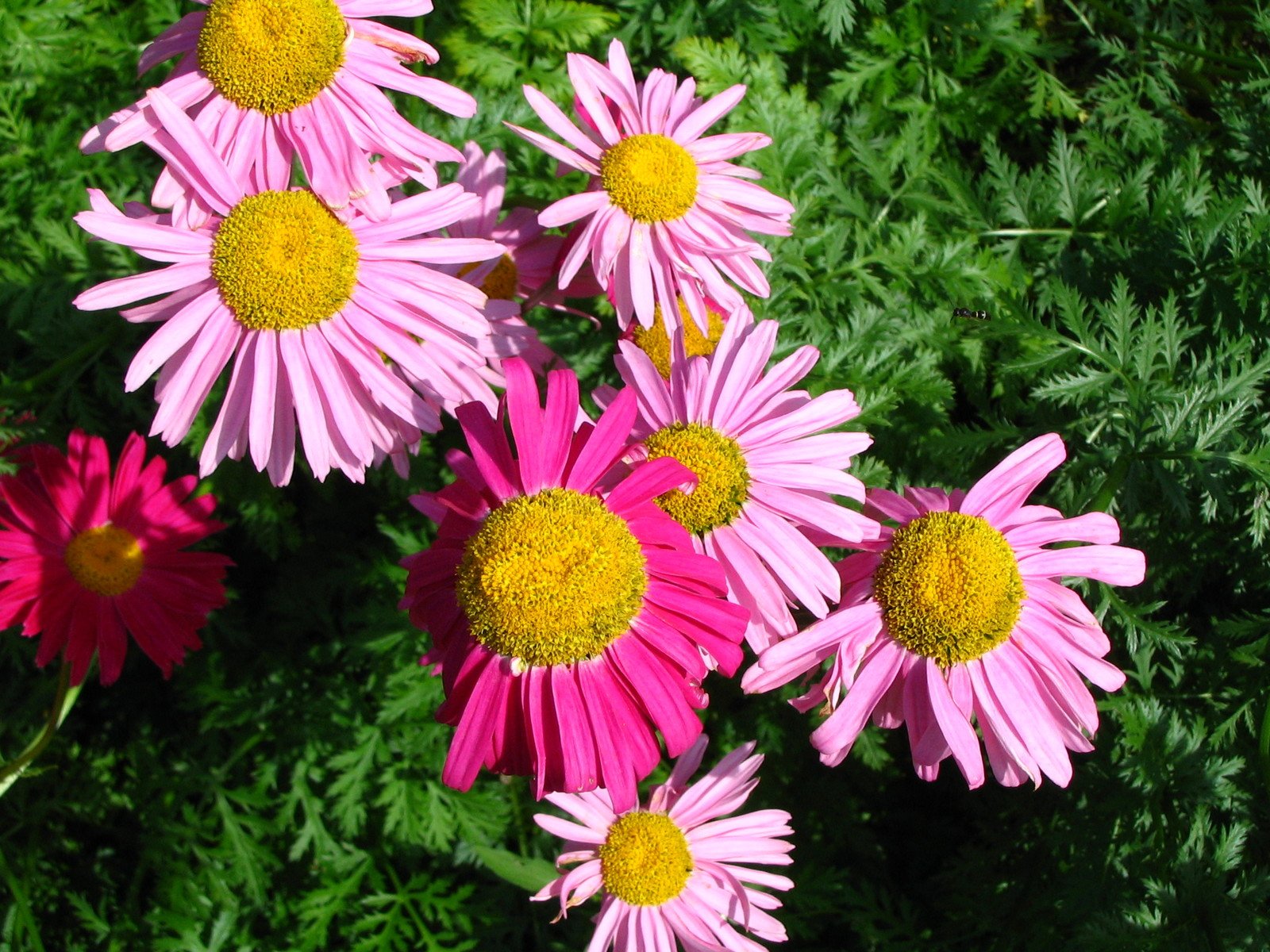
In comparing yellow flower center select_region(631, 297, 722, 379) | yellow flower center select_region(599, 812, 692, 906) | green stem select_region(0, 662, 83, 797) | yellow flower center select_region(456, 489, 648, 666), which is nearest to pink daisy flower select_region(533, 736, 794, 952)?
yellow flower center select_region(599, 812, 692, 906)

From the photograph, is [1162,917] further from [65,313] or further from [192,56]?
[65,313]

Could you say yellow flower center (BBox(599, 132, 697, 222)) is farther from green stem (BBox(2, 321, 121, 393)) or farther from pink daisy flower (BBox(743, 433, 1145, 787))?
green stem (BBox(2, 321, 121, 393))

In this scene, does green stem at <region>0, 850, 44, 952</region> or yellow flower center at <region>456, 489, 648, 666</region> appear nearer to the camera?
yellow flower center at <region>456, 489, 648, 666</region>

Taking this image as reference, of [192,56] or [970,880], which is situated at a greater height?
[192,56]

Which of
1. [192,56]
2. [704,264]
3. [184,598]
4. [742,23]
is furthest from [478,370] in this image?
[742,23]

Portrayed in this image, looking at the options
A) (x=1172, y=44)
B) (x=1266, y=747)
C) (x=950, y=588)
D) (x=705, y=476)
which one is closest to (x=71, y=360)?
(x=705, y=476)

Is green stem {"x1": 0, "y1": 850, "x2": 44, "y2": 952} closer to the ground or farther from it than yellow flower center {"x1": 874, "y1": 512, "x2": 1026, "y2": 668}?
closer to the ground

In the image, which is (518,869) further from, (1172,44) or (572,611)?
(1172,44)
